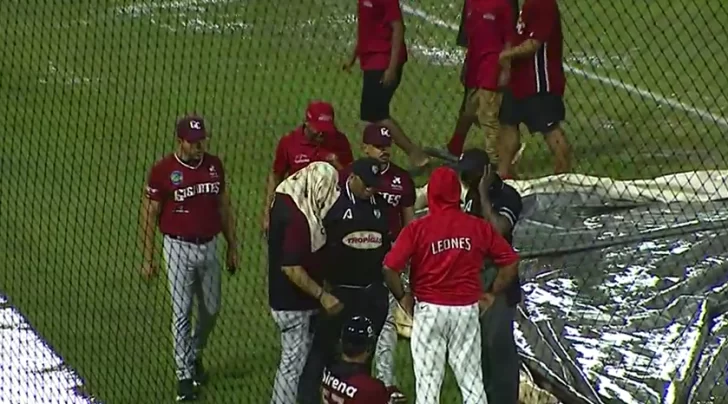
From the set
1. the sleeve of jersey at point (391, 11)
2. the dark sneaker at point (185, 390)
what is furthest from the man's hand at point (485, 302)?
the sleeve of jersey at point (391, 11)

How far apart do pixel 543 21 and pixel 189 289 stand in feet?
9.58

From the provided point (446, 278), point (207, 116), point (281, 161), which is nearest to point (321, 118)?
point (281, 161)

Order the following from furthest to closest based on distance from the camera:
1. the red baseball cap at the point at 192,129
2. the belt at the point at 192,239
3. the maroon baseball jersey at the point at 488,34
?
the maroon baseball jersey at the point at 488,34, the belt at the point at 192,239, the red baseball cap at the point at 192,129

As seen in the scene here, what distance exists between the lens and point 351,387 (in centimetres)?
567

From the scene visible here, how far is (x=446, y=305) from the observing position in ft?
20.4

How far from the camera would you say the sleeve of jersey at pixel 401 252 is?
610 cm

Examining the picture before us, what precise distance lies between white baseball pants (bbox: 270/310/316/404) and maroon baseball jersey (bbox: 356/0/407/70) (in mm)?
3133

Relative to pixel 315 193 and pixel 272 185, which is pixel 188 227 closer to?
pixel 272 185

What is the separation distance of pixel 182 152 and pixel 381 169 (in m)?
1.09

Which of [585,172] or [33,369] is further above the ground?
[585,172]

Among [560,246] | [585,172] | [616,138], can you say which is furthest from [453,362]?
[616,138]

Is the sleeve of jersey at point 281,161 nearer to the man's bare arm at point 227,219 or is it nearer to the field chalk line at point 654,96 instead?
the man's bare arm at point 227,219

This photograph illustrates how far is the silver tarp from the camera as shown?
22.4ft

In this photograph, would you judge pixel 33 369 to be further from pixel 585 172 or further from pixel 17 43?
pixel 17 43
